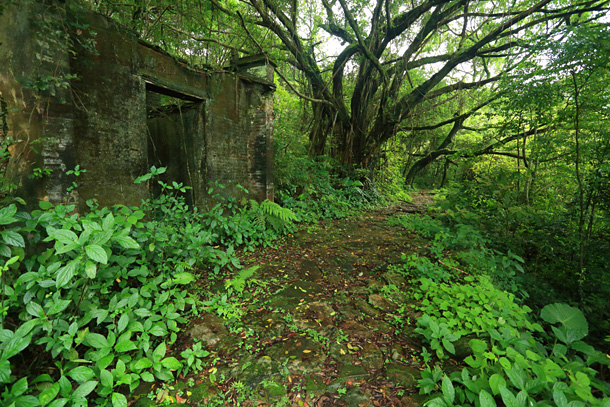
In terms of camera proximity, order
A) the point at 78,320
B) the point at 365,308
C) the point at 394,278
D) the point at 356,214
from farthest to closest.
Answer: the point at 356,214, the point at 394,278, the point at 365,308, the point at 78,320

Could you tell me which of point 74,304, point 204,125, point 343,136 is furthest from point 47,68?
point 343,136

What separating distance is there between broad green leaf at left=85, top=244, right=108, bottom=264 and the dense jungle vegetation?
1 centimetres

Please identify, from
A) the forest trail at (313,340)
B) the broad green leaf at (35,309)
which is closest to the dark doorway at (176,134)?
the forest trail at (313,340)

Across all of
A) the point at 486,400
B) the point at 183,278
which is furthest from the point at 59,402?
the point at 486,400

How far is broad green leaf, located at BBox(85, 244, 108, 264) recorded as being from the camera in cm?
161

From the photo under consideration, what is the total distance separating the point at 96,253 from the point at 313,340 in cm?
181

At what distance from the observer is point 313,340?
7.57 feet

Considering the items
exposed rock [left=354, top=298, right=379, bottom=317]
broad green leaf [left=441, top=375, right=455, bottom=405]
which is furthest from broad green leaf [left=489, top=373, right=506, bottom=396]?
exposed rock [left=354, top=298, right=379, bottom=317]

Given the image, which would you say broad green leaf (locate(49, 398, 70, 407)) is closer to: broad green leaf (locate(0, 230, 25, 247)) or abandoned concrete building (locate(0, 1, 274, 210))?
broad green leaf (locate(0, 230, 25, 247))

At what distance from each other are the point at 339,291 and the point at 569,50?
14.2 feet

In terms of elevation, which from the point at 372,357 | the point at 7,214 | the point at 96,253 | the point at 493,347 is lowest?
the point at 372,357

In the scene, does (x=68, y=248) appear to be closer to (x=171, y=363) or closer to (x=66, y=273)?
(x=66, y=273)

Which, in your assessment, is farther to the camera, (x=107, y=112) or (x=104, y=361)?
(x=107, y=112)

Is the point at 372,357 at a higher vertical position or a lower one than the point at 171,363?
lower
